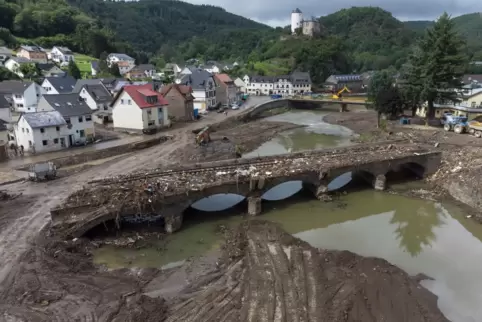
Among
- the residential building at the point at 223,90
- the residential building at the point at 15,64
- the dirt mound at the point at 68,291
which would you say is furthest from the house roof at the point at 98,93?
the dirt mound at the point at 68,291

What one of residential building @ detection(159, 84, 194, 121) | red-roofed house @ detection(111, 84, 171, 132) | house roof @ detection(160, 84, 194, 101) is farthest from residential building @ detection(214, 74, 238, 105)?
red-roofed house @ detection(111, 84, 171, 132)

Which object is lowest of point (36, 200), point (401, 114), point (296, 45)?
Answer: point (36, 200)

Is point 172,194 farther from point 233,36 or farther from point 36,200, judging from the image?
point 233,36

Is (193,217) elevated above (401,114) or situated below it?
below

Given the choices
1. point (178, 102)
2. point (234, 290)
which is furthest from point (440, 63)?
point (234, 290)

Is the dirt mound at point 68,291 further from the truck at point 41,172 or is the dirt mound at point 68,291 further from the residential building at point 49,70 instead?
the residential building at point 49,70

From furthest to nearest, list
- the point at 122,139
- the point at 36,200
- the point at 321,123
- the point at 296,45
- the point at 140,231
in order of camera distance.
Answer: the point at 296,45 < the point at 321,123 < the point at 122,139 < the point at 36,200 < the point at 140,231

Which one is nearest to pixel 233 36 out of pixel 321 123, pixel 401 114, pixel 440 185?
pixel 321 123
